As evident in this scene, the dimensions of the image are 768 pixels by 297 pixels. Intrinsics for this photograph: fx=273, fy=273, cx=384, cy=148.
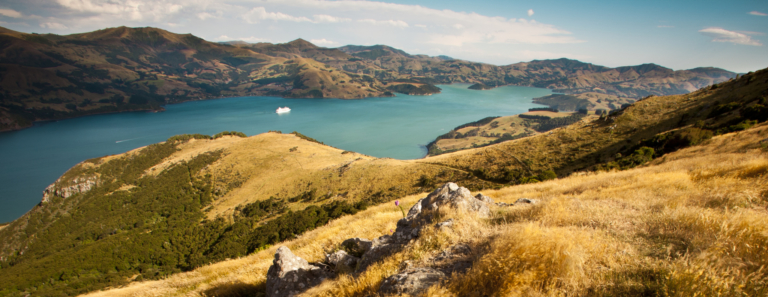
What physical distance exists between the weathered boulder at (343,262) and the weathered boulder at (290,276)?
0.31m

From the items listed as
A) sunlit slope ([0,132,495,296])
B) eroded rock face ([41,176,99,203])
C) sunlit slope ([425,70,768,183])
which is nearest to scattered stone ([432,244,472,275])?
sunlit slope ([0,132,495,296])

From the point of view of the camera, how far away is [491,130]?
194 meters

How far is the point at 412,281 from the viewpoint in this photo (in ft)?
14.9

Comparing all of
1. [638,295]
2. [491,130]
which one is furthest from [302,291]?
[491,130]

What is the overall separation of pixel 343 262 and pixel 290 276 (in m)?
1.35

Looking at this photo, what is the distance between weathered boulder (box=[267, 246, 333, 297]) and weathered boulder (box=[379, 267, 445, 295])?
2.79m

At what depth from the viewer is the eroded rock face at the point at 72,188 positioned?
253ft

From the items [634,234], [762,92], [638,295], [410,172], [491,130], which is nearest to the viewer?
[638,295]

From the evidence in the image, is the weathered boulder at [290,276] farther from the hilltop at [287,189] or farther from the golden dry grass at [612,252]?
the hilltop at [287,189]

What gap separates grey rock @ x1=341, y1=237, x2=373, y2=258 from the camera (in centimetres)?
828

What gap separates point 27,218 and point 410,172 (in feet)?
333

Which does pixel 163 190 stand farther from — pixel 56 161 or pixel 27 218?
pixel 56 161

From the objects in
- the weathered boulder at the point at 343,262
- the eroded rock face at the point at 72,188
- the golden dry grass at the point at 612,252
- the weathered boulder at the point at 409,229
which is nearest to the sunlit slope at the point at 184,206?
the eroded rock face at the point at 72,188

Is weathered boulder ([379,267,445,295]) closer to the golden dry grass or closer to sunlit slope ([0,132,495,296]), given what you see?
the golden dry grass
